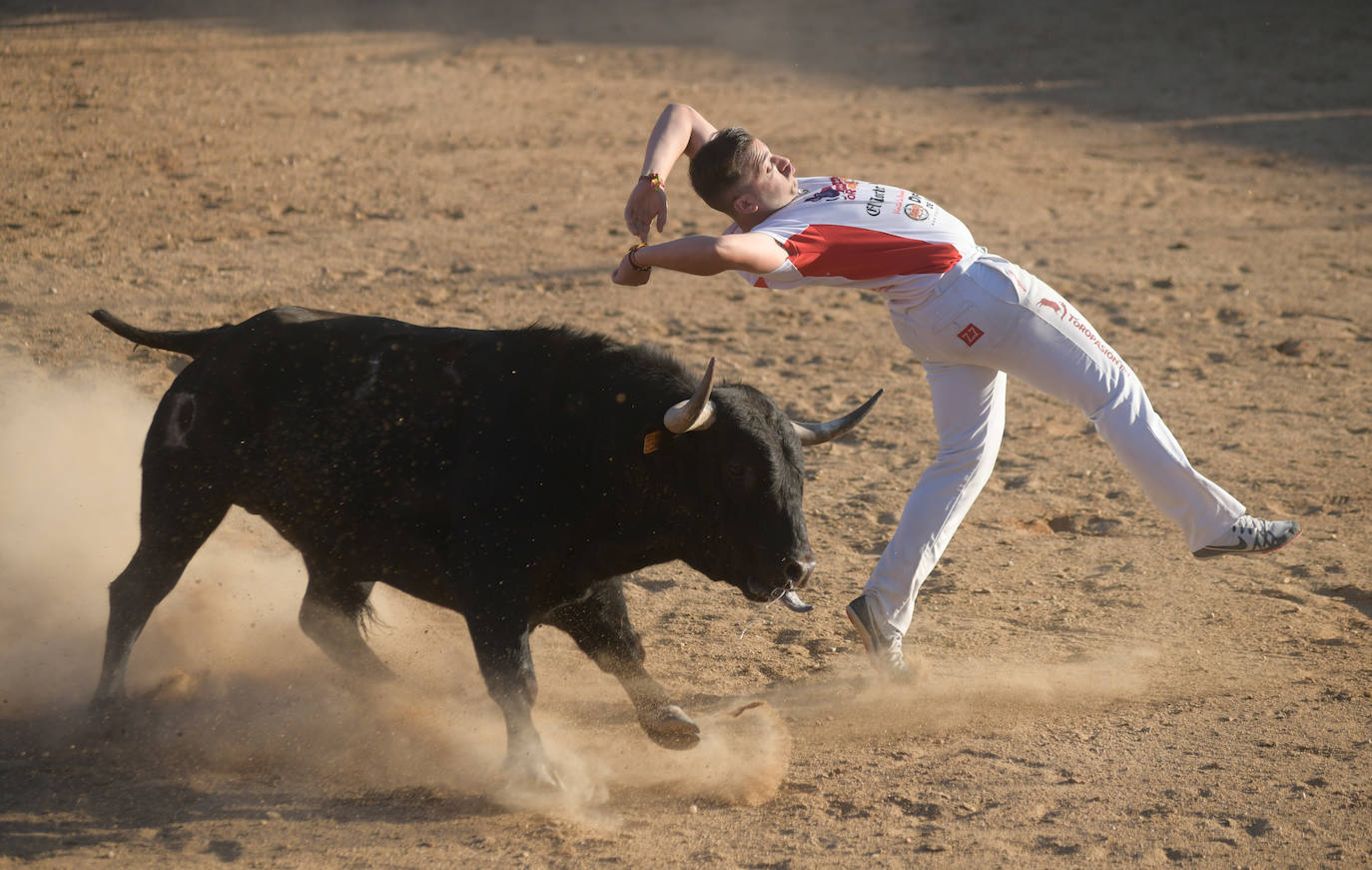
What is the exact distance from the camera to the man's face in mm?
4492

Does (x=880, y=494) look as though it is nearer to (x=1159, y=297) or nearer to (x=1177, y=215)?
(x=1159, y=297)

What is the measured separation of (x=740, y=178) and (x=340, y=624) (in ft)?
7.42

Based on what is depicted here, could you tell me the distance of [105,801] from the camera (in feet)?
14.2

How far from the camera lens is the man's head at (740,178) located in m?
4.44

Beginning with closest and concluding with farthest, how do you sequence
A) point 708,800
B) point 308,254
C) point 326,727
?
point 708,800 < point 326,727 < point 308,254

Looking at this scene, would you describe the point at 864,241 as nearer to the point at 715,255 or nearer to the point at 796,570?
the point at 715,255

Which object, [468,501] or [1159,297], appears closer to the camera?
[468,501]

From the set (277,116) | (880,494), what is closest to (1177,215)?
(880,494)

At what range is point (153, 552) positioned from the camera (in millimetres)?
4902

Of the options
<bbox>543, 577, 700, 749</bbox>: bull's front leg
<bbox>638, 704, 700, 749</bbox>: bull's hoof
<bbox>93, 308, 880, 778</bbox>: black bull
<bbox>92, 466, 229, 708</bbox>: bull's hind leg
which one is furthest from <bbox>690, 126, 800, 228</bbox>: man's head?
<bbox>92, 466, 229, 708</bbox>: bull's hind leg

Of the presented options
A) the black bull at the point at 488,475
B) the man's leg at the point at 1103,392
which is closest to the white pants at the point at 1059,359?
the man's leg at the point at 1103,392

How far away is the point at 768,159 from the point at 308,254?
5.93 meters

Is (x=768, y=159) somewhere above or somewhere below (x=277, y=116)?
above

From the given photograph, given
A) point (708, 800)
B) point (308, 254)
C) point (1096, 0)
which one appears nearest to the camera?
point (708, 800)
